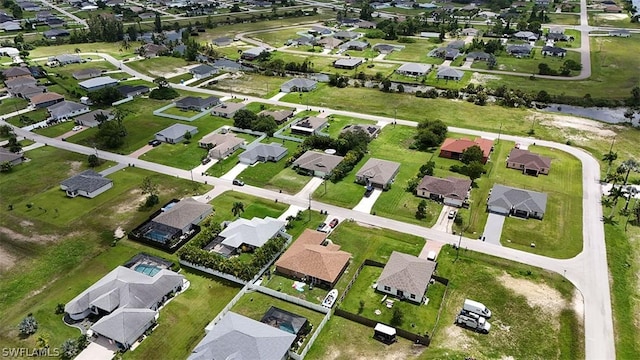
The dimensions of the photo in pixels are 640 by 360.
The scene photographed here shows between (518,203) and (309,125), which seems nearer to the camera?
(518,203)

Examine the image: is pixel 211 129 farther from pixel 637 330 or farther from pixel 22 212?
pixel 637 330

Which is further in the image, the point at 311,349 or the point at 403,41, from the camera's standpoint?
the point at 403,41

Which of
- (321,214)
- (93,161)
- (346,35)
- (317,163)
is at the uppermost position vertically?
(346,35)

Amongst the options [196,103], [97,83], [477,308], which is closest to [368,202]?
→ [477,308]

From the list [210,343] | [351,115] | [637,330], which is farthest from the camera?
[351,115]

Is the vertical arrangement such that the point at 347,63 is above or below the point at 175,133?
above

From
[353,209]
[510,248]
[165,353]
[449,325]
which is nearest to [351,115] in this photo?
[353,209]

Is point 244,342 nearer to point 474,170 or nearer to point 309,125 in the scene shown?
point 474,170
